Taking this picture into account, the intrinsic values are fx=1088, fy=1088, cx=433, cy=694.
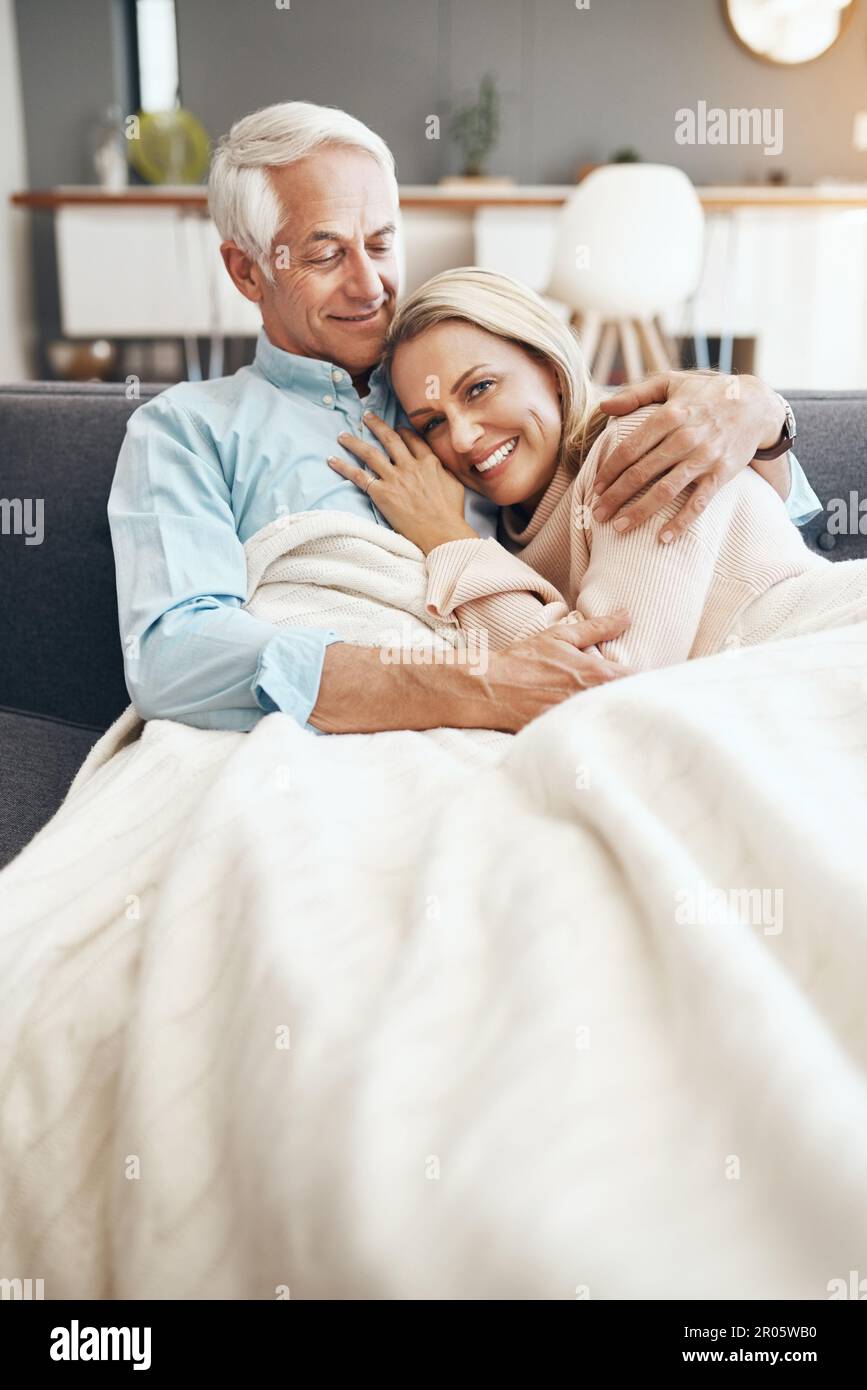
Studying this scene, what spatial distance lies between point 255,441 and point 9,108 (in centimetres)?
482

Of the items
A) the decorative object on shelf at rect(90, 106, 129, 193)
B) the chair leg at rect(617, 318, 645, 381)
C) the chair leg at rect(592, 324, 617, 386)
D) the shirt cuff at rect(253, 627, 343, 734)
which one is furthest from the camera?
the decorative object on shelf at rect(90, 106, 129, 193)

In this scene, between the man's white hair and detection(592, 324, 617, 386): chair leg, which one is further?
detection(592, 324, 617, 386): chair leg

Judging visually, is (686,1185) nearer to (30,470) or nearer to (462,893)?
(462,893)

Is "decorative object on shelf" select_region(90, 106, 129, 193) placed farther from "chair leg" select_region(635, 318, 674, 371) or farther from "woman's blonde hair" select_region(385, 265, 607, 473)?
"woman's blonde hair" select_region(385, 265, 607, 473)

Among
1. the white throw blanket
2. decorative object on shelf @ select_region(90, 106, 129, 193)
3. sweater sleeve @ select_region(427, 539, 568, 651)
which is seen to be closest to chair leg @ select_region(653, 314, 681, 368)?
decorative object on shelf @ select_region(90, 106, 129, 193)

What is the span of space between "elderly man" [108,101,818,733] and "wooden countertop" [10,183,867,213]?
3.60 meters

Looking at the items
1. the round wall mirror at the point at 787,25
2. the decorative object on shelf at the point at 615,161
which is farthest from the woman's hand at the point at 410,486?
the round wall mirror at the point at 787,25

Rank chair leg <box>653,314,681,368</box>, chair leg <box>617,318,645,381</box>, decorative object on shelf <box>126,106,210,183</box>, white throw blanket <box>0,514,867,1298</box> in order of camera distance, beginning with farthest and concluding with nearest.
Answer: decorative object on shelf <box>126,106,210,183</box> → chair leg <box>653,314,681,368</box> → chair leg <box>617,318,645,381</box> → white throw blanket <box>0,514,867,1298</box>

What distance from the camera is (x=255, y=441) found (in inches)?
53.3

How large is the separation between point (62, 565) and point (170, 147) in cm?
426

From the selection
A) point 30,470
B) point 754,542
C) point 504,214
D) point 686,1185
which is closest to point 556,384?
point 754,542

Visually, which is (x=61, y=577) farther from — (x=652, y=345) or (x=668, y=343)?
(x=668, y=343)

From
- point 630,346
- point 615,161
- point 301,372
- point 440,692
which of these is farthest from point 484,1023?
point 615,161

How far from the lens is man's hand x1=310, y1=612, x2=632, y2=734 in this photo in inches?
44.0
